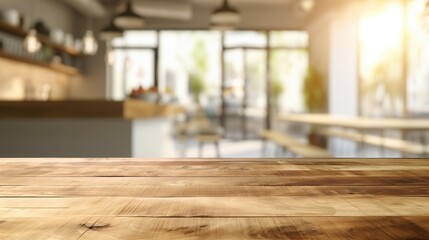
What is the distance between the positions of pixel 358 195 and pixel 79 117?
2163mm

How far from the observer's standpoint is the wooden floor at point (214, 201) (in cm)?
70

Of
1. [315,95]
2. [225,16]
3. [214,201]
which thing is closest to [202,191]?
[214,201]

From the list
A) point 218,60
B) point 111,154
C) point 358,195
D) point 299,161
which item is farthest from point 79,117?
point 218,60

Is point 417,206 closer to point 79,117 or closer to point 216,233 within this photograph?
point 216,233

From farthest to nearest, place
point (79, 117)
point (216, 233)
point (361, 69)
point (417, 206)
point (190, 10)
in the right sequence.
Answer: point (190, 10) → point (361, 69) → point (79, 117) → point (417, 206) → point (216, 233)

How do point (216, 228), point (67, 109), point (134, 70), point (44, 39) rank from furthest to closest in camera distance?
1. point (134, 70)
2. point (44, 39)
3. point (67, 109)
4. point (216, 228)

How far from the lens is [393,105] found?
291 inches

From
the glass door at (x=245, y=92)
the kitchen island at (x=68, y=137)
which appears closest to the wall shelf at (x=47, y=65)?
the kitchen island at (x=68, y=137)

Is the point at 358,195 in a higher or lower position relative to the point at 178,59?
lower

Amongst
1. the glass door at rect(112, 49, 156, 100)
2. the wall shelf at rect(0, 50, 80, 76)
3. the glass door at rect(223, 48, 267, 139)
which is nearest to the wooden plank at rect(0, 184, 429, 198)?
the wall shelf at rect(0, 50, 80, 76)

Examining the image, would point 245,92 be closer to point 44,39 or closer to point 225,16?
point 44,39

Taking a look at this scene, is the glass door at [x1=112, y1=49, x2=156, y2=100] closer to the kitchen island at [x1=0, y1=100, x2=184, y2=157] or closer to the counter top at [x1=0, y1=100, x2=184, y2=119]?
the kitchen island at [x1=0, y1=100, x2=184, y2=157]

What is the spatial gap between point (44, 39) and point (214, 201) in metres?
6.84

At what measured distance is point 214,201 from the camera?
2.97 ft
